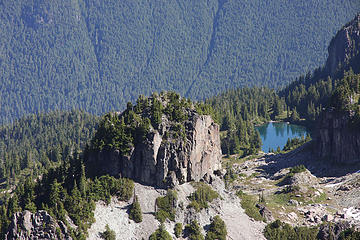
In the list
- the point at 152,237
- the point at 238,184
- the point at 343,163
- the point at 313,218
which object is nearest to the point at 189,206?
the point at 152,237

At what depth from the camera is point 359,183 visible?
570 ft

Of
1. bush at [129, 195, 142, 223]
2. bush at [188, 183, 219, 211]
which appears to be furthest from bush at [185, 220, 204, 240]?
bush at [129, 195, 142, 223]

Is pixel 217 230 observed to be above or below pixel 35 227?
below

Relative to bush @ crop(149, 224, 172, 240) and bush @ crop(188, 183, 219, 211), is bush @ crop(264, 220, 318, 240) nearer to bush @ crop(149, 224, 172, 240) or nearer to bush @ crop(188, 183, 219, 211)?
bush @ crop(188, 183, 219, 211)

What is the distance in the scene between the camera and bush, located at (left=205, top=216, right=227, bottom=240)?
137 metres

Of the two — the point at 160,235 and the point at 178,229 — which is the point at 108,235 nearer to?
the point at 160,235

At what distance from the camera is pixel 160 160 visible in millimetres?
146750

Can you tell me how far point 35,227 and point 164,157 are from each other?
137 ft

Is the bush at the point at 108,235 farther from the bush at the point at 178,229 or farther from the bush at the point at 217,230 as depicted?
the bush at the point at 217,230

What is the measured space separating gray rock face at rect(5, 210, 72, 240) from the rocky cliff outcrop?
2835cm

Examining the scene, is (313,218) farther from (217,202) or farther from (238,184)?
(238,184)

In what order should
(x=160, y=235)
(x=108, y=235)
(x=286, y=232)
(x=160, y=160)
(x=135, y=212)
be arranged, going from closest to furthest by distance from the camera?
(x=108, y=235) < (x=160, y=235) < (x=135, y=212) < (x=286, y=232) < (x=160, y=160)

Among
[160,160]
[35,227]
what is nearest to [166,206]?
[160,160]

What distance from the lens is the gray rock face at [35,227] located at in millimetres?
116438
